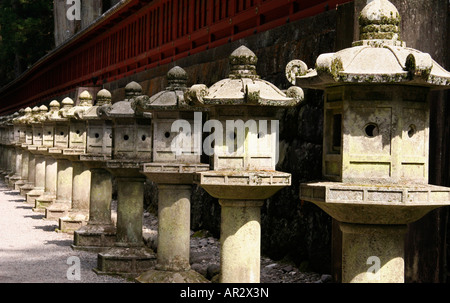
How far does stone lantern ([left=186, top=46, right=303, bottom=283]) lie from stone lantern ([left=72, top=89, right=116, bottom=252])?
20.1 feet

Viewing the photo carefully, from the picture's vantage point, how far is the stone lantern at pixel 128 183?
39.6 feet

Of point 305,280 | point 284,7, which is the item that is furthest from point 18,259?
point 284,7

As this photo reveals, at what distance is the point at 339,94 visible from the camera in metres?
6.66

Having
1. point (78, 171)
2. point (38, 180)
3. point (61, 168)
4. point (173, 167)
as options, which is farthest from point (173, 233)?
point (38, 180)

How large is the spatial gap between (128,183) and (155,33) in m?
12.8

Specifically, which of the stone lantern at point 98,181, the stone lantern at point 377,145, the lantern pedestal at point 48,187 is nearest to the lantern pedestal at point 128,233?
the stone lantern at point 98,181

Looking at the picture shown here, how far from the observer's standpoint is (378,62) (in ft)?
20.7

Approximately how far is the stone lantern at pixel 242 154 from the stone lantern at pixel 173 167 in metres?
1.87

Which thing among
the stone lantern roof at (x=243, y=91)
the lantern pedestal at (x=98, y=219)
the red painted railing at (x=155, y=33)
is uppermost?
the red painted railing at (x=155, y=33)

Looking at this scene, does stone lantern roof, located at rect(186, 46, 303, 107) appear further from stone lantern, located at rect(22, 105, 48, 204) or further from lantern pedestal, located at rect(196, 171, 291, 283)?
stone lantern, located at rect(22, 105, 48, 204)

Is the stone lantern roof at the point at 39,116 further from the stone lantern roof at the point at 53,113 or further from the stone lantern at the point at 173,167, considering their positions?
the stone lantern at the point at 173,167

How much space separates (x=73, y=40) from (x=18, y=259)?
79.7 feet

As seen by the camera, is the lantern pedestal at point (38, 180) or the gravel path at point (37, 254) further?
the lantern pedestal at point (38, 180)
